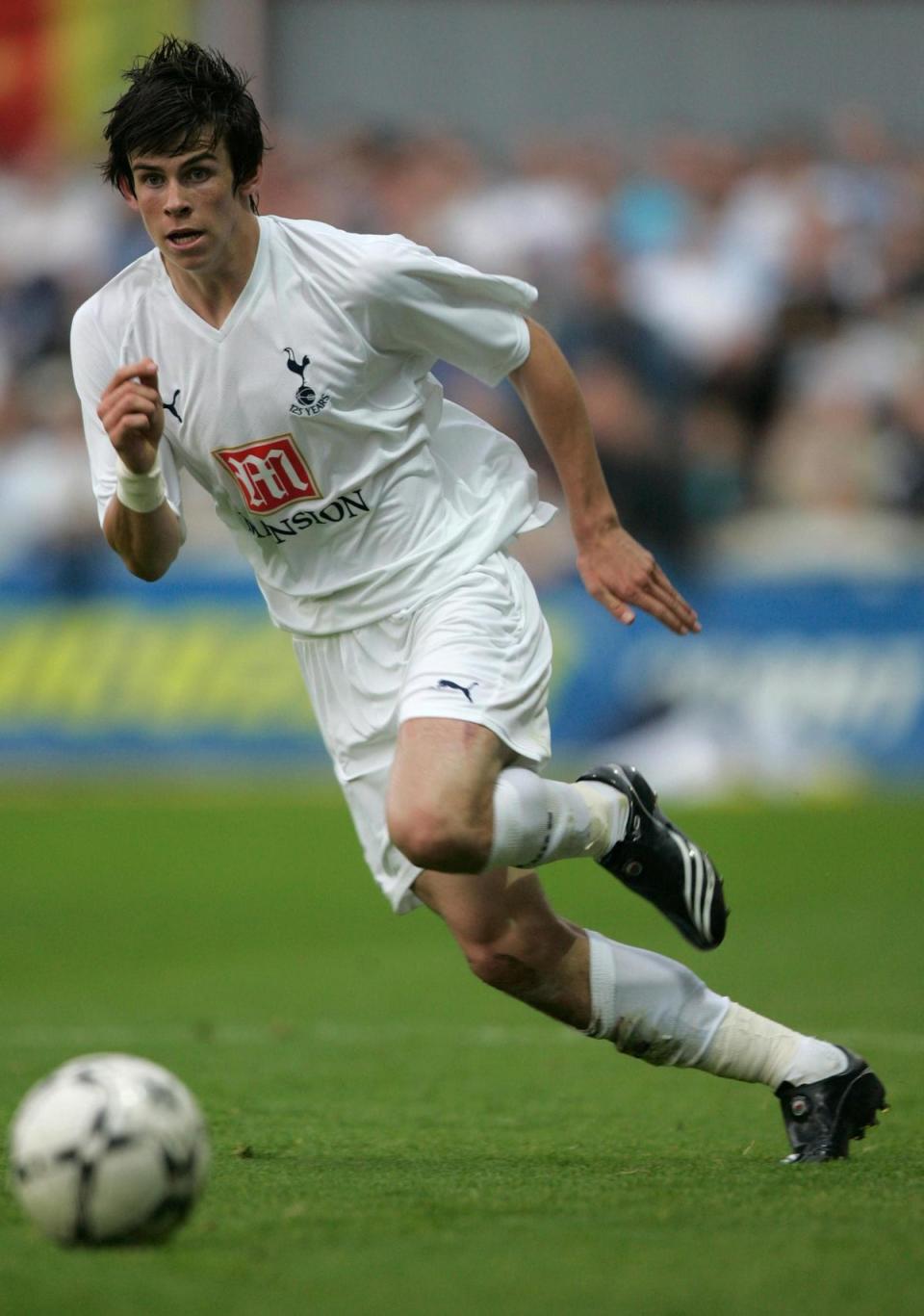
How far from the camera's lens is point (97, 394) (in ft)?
16.7

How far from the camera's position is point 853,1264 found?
362cm

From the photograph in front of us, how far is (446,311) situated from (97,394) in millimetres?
877

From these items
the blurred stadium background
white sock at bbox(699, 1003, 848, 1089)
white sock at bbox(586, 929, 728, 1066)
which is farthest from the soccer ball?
the blurred stadium background

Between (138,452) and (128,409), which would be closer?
(128,409)

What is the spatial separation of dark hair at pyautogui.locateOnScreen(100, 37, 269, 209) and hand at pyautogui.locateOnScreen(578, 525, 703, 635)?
1.23 m

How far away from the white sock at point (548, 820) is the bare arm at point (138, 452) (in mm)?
1033

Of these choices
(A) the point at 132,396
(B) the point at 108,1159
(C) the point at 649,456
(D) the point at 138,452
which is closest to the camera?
(B) the point at 108,1159

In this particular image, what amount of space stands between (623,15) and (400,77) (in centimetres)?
221

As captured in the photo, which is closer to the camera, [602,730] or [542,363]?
[542,363]

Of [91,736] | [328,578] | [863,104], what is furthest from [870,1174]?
[863,104]

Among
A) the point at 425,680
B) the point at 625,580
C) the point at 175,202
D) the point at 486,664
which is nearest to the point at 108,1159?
the point at 425,680

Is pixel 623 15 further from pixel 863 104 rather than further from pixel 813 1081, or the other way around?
pixel 813 1081

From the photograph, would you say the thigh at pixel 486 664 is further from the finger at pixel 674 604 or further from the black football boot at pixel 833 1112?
the black football boot at pixel 833 1112

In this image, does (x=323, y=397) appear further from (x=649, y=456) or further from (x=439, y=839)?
(x=649, y=456)
